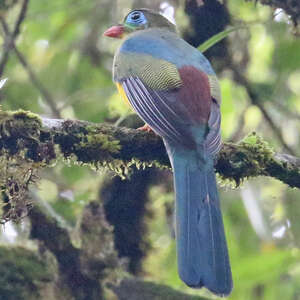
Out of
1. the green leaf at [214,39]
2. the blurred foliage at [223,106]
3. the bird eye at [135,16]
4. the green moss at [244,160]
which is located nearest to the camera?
the green moss at [244,160]

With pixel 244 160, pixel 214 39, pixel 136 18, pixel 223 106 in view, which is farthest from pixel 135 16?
pixel 244 160

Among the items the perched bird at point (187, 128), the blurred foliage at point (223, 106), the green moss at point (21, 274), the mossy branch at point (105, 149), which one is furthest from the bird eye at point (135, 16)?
the green moss at point (21, 274)

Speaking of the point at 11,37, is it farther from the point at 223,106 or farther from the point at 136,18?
the point at 223,106

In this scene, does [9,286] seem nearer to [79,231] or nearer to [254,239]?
[79,231]

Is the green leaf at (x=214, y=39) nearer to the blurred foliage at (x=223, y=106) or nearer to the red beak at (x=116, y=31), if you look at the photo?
the blurred foliage at (x=223, y=106)

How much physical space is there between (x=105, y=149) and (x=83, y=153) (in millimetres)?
101

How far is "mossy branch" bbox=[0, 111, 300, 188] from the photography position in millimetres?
3285

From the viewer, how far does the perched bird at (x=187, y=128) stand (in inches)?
128

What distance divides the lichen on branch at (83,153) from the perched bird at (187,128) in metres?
0.10

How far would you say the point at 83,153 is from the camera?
3.41 m

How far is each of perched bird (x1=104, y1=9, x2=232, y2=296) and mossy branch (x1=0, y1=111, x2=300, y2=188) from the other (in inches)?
4.3

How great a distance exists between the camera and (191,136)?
3.63 m

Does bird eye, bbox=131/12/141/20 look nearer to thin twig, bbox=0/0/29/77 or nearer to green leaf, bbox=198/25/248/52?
thin twig, bbox=0/0/29/77

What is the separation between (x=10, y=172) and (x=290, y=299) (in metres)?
1.75
